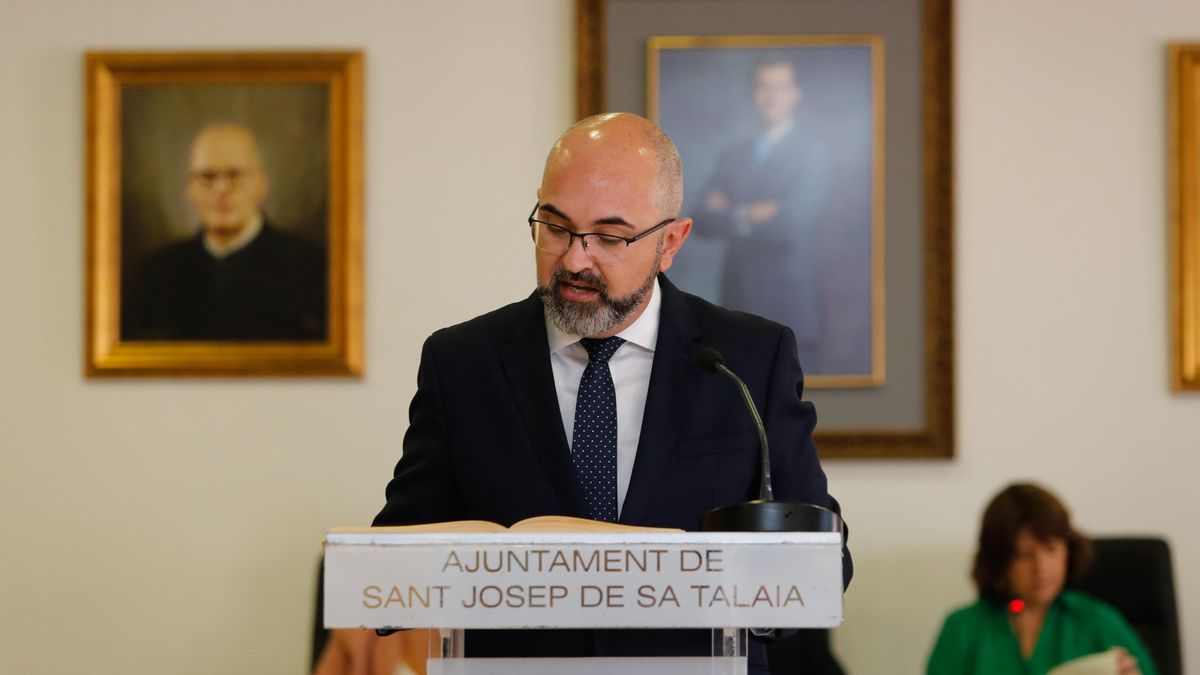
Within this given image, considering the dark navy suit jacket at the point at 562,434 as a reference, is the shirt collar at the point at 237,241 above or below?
above

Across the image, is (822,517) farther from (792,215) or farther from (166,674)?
(166,674)

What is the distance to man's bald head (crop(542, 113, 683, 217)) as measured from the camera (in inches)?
87.0

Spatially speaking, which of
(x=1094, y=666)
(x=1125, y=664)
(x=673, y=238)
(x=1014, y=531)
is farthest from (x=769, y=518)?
(x=1014, y=531)

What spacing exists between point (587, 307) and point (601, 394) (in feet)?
0.50

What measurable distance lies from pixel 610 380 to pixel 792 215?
1931 mm

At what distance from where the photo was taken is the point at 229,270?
4.14m

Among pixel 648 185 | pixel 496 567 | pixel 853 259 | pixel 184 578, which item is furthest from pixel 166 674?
pixel 496 567

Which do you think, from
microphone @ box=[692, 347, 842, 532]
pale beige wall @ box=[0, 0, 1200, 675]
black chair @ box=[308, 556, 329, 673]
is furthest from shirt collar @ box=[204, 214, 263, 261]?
microphone @ box=[692, 347, 842, 532]

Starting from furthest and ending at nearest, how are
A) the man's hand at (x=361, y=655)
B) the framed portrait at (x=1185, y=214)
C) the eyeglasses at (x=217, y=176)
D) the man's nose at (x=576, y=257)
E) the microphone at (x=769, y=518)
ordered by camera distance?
1. the eyeglasses at (x=217, y=176)
2. the framed portrait at (x=1185, y=214)
3. the man's hand at (x=361, y=655)
4. the man's nose at (x=576, y=257)
5. the microphone at (x=769, y=518)

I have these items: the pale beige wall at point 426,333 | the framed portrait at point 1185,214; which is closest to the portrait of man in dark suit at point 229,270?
the pale beige wall at point 426,333

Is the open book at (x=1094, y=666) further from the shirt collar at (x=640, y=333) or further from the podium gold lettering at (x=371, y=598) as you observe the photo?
the podium gold lettering at (x=371, y=598)

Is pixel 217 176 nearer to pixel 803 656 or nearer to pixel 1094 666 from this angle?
pixel 803 656

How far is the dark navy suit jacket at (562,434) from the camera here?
217 centimetres

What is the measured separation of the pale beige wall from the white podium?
256 centimetres
